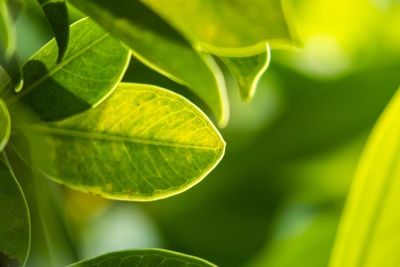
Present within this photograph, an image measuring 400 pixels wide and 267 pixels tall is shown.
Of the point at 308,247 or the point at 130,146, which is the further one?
the point at 308,247

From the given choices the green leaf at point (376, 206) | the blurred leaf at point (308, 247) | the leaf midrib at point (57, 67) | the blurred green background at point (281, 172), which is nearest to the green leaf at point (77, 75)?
the leaf midrib at point (57, 67)

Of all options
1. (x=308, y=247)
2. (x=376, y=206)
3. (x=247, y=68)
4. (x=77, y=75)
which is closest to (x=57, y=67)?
(x=77, y=75)

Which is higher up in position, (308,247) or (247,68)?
(247,68)

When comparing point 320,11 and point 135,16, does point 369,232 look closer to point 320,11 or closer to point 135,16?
point 135,16

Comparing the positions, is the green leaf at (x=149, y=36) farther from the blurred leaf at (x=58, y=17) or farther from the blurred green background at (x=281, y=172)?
the blurred green background at (x=281, y=172)

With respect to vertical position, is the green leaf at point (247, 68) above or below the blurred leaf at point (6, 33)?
above

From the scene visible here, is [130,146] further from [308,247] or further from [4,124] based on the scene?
[308,247]

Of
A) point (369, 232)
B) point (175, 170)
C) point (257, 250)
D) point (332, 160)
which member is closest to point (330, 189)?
point (332, 160)
